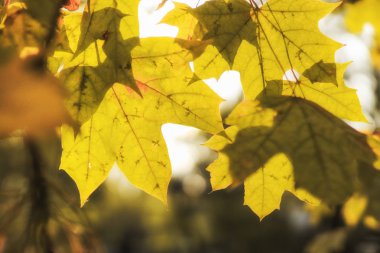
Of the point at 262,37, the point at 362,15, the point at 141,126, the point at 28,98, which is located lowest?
the point at 362,15

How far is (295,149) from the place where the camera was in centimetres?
155

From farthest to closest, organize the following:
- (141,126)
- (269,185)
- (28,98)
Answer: (269,185) < (141,126) < (28,98)

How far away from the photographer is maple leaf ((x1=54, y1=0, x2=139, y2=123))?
1243mm

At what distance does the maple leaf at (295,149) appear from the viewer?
1.48m

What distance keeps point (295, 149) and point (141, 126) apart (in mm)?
480

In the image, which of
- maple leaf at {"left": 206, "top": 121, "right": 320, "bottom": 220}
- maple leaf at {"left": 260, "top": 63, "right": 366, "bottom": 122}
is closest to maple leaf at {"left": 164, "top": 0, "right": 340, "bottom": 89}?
maple leaf at {"left": 260, "top": 63, "right": 366, "bottom": 122}

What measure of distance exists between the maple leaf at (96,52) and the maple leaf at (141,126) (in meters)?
0.10

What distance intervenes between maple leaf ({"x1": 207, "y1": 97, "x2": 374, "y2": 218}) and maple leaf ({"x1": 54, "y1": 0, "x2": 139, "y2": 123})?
0.38m

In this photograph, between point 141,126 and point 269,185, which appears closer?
point 141,126

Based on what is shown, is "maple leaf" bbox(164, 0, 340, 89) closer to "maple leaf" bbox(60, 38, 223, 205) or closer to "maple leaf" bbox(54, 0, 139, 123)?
"maple leaf" bbox(60, 38, 223, 205)

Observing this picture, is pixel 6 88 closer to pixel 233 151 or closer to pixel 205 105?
pixel 205 105

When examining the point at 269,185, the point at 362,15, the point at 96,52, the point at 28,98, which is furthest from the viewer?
the point at 362,15

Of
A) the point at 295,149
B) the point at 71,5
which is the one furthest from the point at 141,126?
the point at 295,149

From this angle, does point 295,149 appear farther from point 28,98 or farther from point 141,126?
point 28,98
